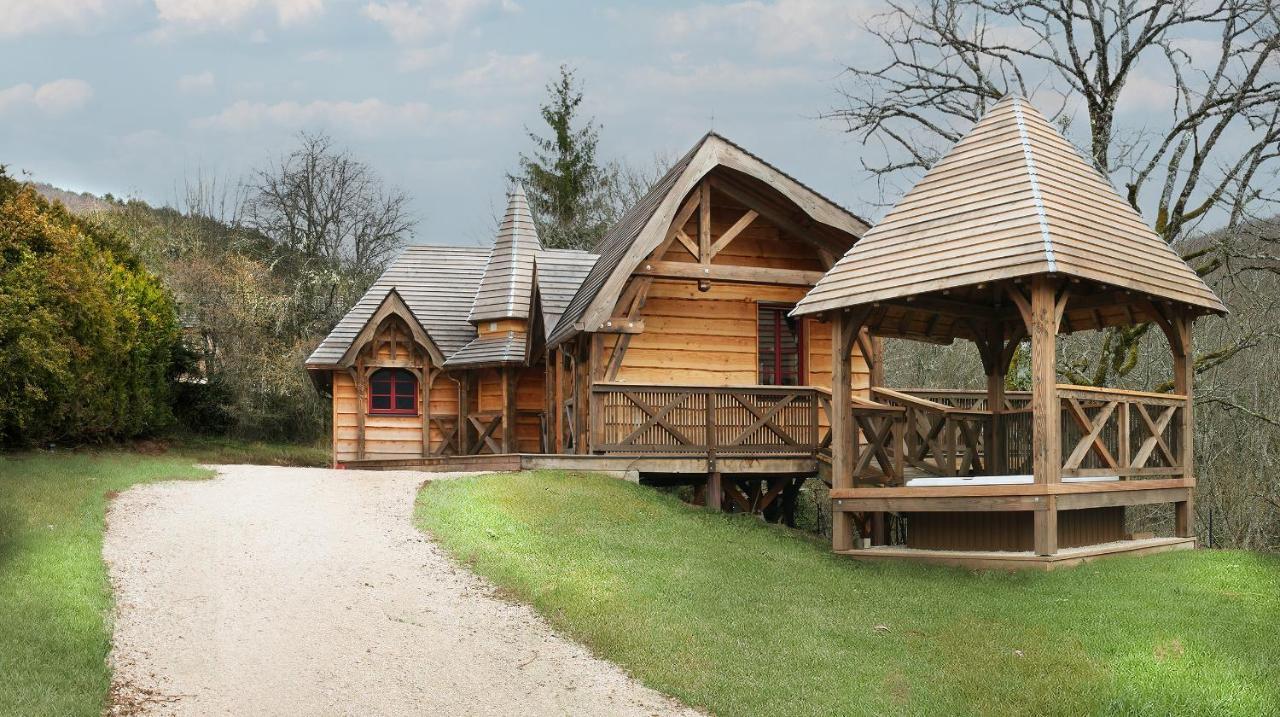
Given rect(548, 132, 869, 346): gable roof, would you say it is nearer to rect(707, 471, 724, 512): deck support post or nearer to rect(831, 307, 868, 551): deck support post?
rect(707, 471, 724, 512): deck support post

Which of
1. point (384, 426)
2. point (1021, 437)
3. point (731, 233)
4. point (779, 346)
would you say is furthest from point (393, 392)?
point (1021, 437)

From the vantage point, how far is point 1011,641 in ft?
32.2

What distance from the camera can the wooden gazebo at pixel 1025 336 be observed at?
12727mm

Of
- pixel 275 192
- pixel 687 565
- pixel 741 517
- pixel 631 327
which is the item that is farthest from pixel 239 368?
pixel 687 565

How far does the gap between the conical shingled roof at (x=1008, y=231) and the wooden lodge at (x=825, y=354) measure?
0.04 meters

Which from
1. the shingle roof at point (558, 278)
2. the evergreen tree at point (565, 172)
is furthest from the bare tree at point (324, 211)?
the shingle roof at point (558, 278)

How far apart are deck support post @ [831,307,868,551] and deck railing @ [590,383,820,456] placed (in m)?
3.47

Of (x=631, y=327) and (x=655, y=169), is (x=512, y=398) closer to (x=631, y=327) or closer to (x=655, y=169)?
(x=631, y=327)

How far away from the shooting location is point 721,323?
67.8 feet

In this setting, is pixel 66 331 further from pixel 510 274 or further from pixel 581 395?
pixel 510 274

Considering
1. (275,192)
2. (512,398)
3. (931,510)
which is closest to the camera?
(931,510)

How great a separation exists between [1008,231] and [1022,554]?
3.85 metres

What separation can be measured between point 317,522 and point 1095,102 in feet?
57.8

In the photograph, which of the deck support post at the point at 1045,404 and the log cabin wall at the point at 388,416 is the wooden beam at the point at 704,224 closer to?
the deck support post at the point at 1045,404
